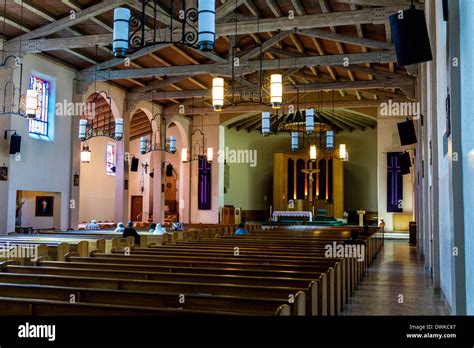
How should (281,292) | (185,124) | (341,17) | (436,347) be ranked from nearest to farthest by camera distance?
(436,347) < (281,292) < (341,17) < (185,124)

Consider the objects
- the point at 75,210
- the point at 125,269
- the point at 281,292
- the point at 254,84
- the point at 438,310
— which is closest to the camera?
the point at 281,292

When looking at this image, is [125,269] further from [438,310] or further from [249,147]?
[249,147]

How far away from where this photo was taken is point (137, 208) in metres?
22.7

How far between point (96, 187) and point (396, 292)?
51.6 ft

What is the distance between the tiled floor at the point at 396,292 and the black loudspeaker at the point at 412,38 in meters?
2.62

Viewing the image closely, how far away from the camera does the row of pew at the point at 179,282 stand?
304cm

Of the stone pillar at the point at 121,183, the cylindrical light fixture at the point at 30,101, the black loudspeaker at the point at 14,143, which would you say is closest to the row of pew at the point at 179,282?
the cylindrical light fixture at the point at 30,101

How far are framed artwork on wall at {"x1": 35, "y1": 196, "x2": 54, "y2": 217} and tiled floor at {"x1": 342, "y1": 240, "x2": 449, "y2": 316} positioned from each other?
872 centimetres

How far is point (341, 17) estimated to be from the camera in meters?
8.84

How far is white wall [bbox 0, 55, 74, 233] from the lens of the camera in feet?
37.8

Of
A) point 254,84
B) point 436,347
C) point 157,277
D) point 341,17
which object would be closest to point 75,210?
point 254,84

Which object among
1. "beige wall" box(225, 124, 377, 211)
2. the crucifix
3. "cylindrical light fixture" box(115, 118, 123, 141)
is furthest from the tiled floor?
"beige wall" box(225, 124, 377, 211)

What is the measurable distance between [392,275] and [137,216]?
16.2 m

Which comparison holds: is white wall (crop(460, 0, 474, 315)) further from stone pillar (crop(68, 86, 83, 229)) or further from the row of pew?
stone pillar (crop(68, 86, 83, 229))
